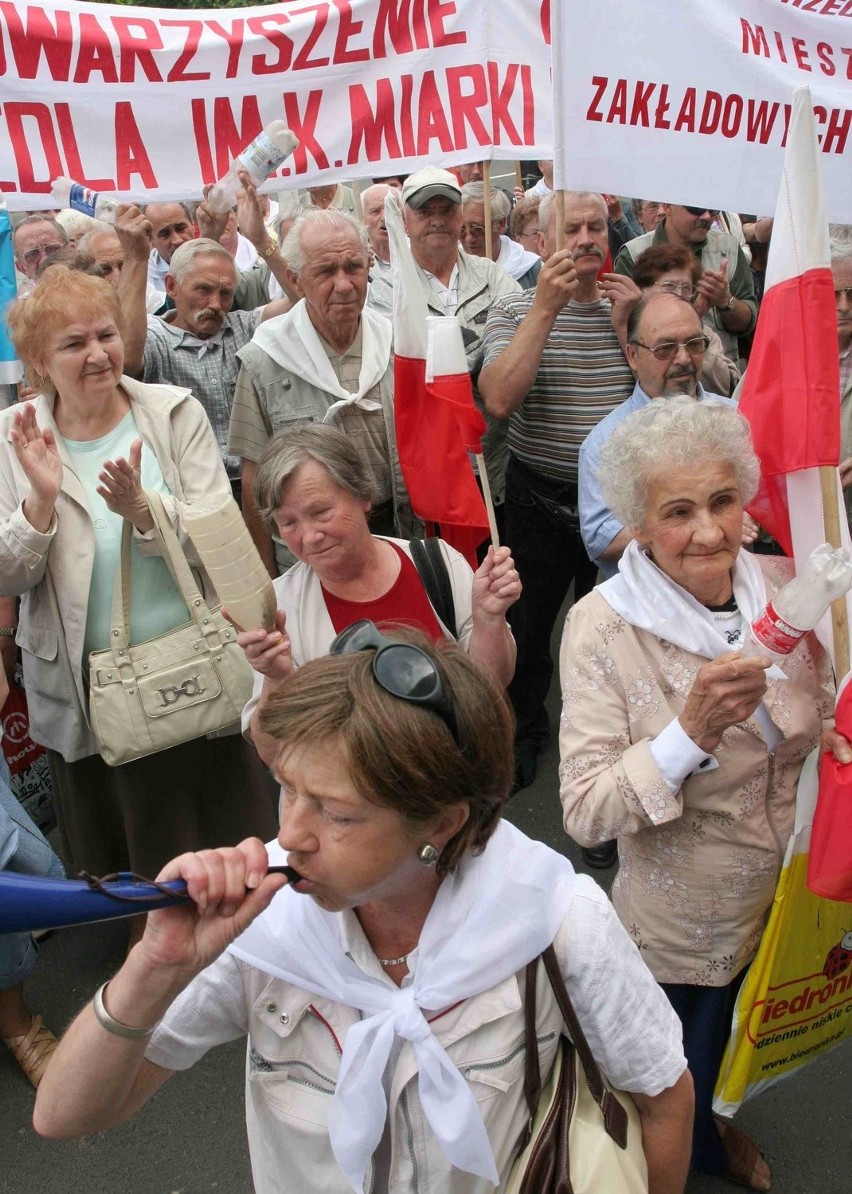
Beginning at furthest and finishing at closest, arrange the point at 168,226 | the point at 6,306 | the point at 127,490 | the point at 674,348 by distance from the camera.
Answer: the point at 168,226
the point at 6,306
the point at 674,348
the point at 127,490

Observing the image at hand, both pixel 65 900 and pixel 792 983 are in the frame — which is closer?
pixel 65 900

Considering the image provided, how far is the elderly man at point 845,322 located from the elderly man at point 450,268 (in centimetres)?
123

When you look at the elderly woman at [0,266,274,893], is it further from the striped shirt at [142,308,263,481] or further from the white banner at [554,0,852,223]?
the white banner at [554,0,852,223]

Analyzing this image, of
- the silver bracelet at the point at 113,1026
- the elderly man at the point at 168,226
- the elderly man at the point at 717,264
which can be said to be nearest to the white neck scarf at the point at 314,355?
the elderly man at the point at 717,264

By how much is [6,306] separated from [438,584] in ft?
5.75

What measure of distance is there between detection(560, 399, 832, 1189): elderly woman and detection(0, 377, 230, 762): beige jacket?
3.96 ft

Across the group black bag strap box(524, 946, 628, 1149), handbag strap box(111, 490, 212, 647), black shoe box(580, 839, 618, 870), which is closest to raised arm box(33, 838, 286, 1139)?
black bag strap box(524, 946, 628, 1149)

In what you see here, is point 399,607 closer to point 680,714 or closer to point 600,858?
point 680,714

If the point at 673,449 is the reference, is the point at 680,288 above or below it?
above

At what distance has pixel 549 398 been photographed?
153 inches

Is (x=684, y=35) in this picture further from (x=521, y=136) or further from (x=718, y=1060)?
(x=718, y=1060)

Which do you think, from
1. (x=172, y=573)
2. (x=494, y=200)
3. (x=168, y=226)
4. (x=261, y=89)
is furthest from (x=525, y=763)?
(x=494, y=200)

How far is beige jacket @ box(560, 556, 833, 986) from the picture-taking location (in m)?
2.18

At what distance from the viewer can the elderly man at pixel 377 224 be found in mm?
5797
